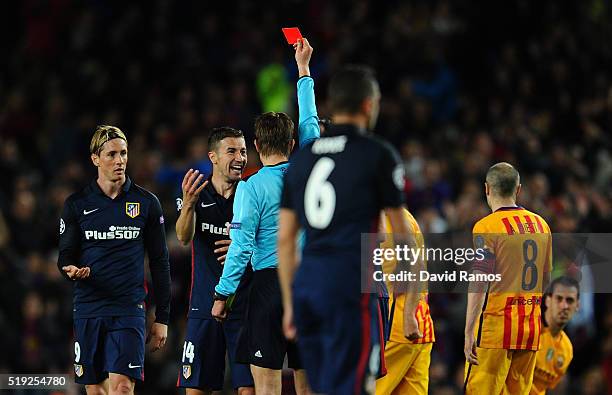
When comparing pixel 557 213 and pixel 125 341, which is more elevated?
pixel 557 213

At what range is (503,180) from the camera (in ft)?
29.7

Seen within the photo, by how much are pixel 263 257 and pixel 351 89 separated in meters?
2.11

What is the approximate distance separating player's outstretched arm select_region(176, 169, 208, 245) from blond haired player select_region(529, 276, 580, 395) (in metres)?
3.42

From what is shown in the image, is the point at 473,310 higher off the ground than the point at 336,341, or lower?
higher

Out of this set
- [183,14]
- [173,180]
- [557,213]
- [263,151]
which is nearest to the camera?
[263,151]

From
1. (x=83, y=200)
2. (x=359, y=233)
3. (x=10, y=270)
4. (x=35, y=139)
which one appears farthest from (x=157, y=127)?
(x=359, y=233)

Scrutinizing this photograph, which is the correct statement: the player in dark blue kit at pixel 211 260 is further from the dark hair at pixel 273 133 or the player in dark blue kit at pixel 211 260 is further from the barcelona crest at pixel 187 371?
the dark hair at pixel 273 133

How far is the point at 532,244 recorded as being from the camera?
9.12 metres

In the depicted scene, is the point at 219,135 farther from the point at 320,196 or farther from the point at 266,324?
the point at 320,196

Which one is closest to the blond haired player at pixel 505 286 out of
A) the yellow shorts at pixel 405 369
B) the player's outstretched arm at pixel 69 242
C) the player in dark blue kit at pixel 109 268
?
the yellow shorts at pixel 405 369

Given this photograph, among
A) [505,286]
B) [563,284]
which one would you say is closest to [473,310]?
[505,286]

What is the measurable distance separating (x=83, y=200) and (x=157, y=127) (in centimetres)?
882

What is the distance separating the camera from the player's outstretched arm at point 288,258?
6574 millimetres

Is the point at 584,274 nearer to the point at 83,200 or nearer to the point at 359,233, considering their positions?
the point at 83,200
